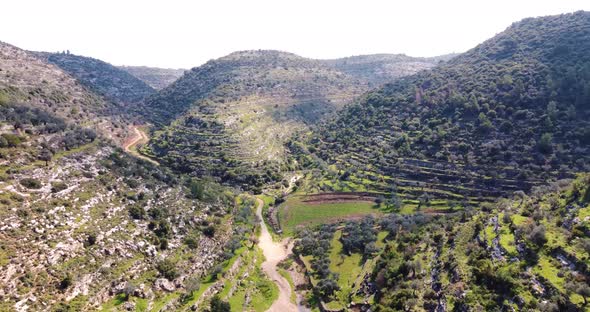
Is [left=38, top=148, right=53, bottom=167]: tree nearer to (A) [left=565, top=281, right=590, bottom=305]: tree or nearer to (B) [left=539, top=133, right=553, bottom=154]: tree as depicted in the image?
(A) [left=565, top=281, right=590, bottom=305]: tree

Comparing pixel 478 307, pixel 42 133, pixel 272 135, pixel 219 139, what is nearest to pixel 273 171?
pixel 219 139

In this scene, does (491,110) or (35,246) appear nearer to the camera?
(35,246)

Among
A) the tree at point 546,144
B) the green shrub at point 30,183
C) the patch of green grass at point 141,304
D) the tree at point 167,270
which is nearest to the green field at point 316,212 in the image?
the tree at point 167,270

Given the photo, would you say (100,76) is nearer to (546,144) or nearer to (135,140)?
(135,140)

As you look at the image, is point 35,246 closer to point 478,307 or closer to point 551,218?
point 478,307

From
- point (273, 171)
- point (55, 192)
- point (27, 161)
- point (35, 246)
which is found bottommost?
point (273, 171)

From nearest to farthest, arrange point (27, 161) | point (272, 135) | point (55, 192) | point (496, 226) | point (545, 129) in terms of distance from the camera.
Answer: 1. point (496, 226)
2. point (55, 192)
3. point (27, 161)
4. point (545, 129)
5. point (272, 135)

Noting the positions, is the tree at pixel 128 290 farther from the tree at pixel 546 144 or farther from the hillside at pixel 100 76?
the hillside at pixel 100 76


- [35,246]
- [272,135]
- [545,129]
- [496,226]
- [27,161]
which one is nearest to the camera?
[35,246]
